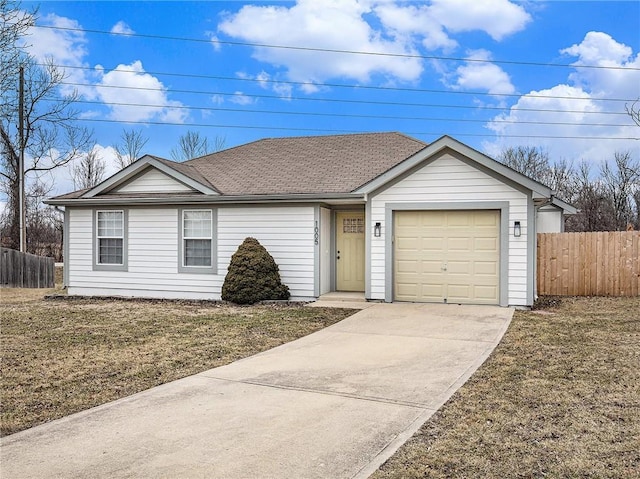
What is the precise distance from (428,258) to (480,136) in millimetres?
20755

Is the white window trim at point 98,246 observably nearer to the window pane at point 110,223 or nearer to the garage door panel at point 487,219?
the window pane at point 110,223

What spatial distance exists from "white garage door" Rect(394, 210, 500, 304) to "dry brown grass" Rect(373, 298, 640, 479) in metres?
4.02

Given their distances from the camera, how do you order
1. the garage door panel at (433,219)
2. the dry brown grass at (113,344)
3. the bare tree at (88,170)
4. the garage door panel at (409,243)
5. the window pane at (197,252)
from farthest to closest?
the bare tree at (88,170)
the window pane at (197,252)
the garage door panel at (409,243)
the garage door panel at (433,219)
the dry brown grass at (113,344)

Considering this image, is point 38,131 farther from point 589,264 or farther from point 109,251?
point 589,264

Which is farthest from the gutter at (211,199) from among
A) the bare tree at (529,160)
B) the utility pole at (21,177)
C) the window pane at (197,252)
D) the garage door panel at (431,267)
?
the bare tree at (529,160)

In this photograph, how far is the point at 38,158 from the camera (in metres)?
26.2

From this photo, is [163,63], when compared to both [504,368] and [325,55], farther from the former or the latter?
[504,368]

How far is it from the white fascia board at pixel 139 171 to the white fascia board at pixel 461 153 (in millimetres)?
4202

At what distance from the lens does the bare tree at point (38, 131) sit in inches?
951

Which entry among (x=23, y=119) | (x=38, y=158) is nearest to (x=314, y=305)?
(x=23, y=119)

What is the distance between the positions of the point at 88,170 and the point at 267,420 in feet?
110

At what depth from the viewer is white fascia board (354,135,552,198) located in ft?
36.3

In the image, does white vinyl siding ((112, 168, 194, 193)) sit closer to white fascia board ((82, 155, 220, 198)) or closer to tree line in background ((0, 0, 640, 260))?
white fascia board ((82, 155, 220, 198))

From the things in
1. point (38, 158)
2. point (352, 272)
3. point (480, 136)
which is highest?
point (480, 136)
